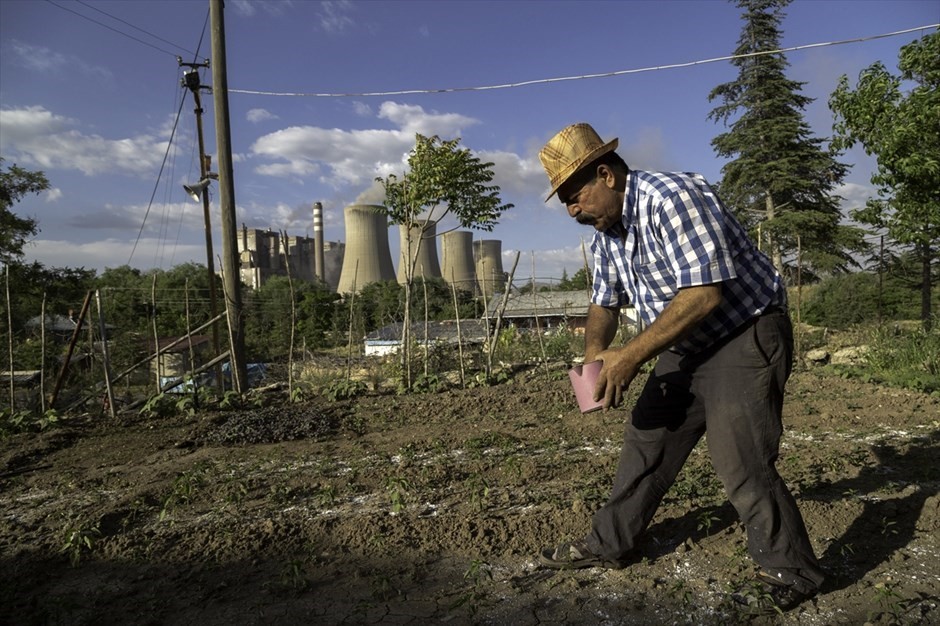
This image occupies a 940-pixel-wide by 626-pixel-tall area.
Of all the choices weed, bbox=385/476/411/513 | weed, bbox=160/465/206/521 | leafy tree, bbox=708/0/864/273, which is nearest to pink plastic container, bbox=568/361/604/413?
weed, bbox=385/476/411/513

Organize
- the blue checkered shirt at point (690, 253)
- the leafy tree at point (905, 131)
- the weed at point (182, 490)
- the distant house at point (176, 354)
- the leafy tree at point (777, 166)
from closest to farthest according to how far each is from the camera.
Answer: the blue checkered shirt at point (690, 253) < the weed at point (182, 490) < the leafy tree at point (905, 131) < the distant house at point (176, 354) < the leafy tree at point (777, 166)

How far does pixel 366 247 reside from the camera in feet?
116

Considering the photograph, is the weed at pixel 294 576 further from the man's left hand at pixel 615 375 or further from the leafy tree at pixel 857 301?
the leafy tree at pixel 857 301

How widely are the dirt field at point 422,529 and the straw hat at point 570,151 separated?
1480 mm

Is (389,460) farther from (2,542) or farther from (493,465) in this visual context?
(2,542)

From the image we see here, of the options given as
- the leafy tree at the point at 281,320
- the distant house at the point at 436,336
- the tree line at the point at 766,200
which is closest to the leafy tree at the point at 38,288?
the tree line at the point at 766,200

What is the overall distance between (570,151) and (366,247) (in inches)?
1339

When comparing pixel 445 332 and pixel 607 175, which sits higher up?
pixel 607 175

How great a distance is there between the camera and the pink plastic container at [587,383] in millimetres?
2105

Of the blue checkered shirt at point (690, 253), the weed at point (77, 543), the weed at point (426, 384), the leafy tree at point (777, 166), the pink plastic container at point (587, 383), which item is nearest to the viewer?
the blue checkered shirt at point (690, 253)

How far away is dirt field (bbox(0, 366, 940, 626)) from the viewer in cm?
216

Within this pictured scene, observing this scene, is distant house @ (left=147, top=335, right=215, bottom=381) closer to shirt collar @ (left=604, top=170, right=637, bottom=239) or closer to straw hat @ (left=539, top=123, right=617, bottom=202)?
straw hat @ (left=539, top=123, right=617, bottom=202)

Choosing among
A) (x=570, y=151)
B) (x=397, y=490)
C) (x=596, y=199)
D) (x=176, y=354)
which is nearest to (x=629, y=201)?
(x=596, y=199)

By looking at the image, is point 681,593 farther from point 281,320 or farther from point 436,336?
point 281,320
